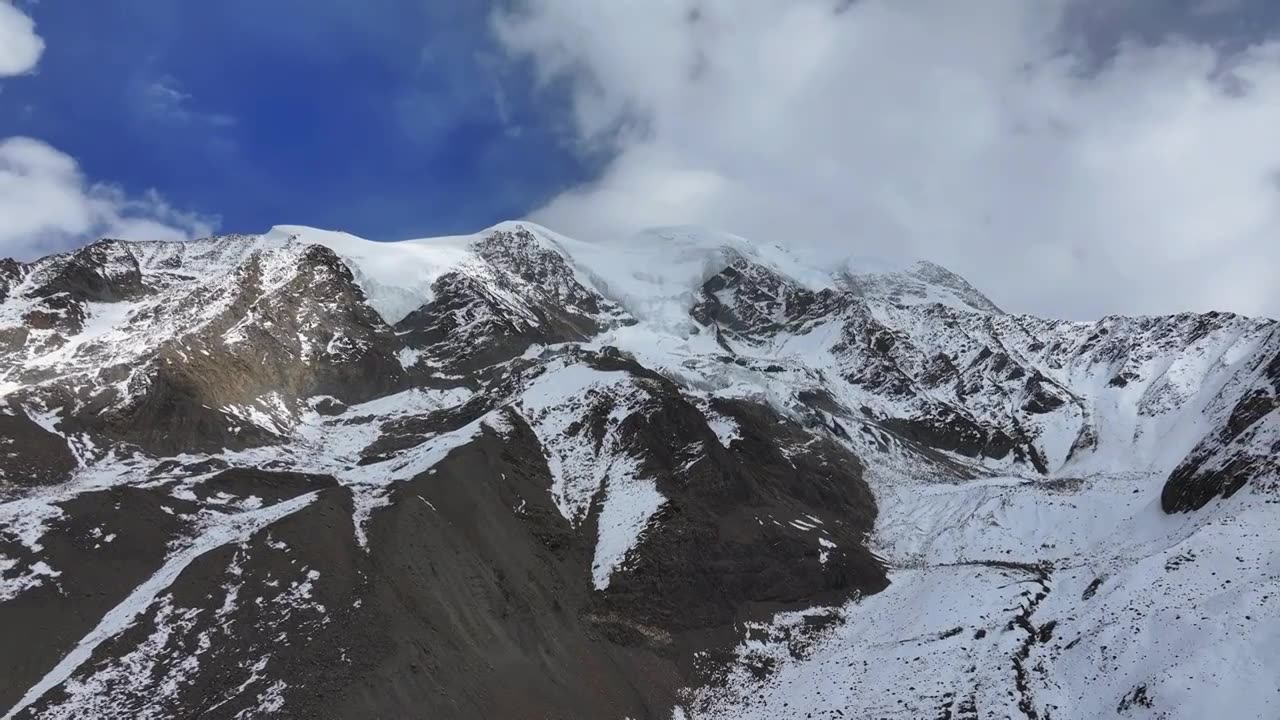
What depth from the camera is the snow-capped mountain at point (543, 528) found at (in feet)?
147

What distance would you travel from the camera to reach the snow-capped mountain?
147 feet

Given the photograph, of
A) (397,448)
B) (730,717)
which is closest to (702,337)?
(397,448)

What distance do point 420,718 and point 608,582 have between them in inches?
859

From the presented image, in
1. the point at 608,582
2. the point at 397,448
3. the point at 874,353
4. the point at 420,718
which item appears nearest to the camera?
the point at 420,718

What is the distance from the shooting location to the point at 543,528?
68.9 m

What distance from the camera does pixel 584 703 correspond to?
5188 centimetres

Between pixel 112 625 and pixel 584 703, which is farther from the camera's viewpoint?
pixel 584 703

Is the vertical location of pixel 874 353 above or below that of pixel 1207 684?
above

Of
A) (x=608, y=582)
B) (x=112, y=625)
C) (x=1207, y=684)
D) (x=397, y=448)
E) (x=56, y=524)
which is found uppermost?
(x=397, y=448)

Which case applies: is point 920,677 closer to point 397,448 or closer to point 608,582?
point 608,582

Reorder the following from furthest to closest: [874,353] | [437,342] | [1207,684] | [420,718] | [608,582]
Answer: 1. [874,353]
2. [437,342]
3. [608,582]
4. [420,718]
5. [1207,684]

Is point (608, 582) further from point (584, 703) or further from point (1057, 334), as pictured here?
point (1057, 334)

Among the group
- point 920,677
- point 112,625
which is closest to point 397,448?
point 112,625

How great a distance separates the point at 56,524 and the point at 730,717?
4810 centimetres
